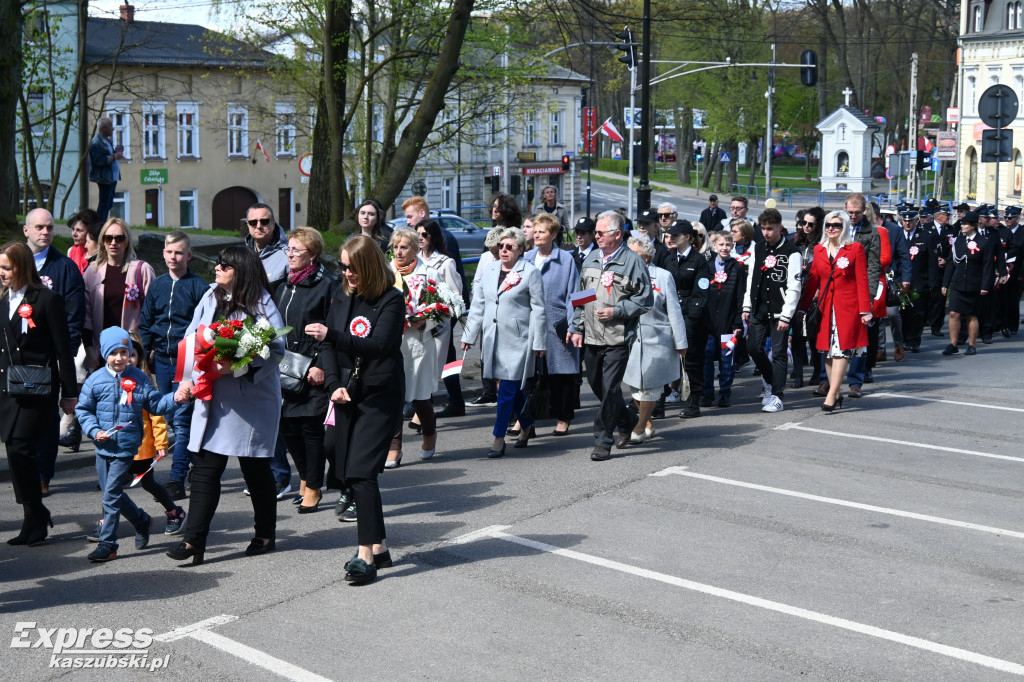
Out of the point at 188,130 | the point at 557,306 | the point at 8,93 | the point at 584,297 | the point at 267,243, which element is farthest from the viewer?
the point at 188,130

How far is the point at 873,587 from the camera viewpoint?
6.66 meters

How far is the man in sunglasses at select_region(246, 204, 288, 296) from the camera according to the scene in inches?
349

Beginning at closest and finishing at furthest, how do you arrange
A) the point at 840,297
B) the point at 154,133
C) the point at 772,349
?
the point at 840,297 < the point at 772,349 < the point at 154,133

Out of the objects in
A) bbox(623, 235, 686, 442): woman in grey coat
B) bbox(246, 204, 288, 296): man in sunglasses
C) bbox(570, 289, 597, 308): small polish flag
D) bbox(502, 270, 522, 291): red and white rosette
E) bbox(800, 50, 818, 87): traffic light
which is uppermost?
bbox(800, 50, 818, 87): traffic light

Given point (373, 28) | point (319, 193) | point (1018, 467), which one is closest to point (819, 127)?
point (373, 28)

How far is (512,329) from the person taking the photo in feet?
33.3

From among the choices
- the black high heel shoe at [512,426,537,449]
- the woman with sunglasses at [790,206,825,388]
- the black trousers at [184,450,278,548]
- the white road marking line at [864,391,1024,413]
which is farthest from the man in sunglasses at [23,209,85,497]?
the white road marking line at [864,391,1024,413]

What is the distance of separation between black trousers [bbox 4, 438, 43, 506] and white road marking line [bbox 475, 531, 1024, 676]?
110 inches

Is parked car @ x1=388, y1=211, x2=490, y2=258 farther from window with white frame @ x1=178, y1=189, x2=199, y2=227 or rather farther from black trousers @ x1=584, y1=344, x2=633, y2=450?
black trousers @ x1=584, y1=344, x2=633, y2=450

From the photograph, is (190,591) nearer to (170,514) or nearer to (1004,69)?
(170,514)

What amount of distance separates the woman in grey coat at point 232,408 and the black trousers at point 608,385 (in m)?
3.51

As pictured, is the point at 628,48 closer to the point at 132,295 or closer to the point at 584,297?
the point at 584,297

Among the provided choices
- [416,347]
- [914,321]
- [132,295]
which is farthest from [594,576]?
[914,321]

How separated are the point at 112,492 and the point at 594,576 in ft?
9.11
